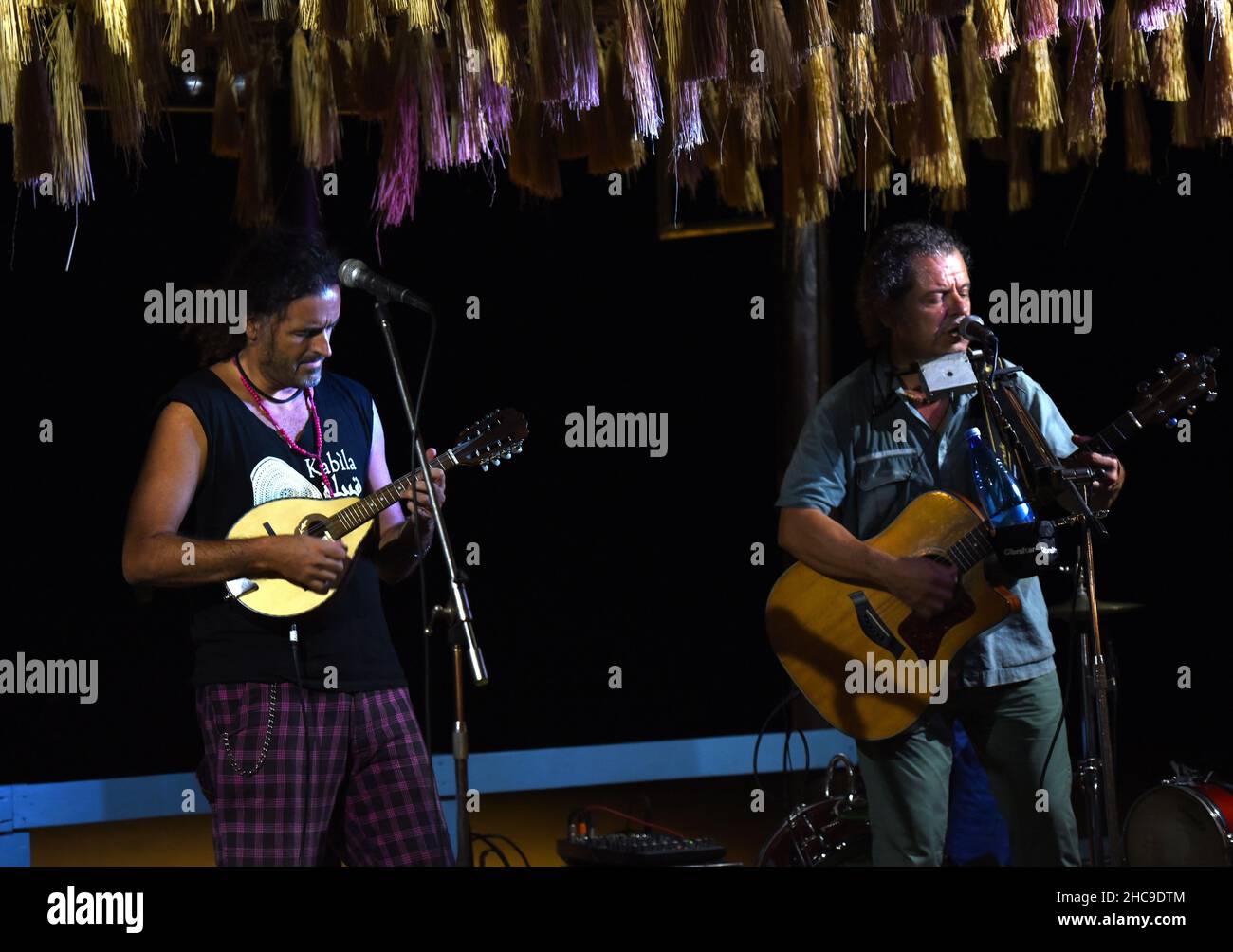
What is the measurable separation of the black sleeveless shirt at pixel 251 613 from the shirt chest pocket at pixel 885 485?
1.26 metres

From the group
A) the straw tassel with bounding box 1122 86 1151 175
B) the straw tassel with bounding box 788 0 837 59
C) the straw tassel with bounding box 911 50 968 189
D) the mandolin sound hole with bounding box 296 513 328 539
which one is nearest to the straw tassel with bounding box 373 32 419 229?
the mandolin sound hole with bounding box 296 513 328 539

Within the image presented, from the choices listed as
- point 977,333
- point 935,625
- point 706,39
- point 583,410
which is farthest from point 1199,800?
point 583,410

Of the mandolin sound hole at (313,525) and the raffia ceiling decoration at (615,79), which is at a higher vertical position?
the raffia ceiling decoration at (615,79)

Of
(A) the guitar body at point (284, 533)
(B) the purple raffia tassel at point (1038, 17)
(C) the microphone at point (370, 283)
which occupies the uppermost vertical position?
(B) the purple raffia tassel at point (1038, 17)

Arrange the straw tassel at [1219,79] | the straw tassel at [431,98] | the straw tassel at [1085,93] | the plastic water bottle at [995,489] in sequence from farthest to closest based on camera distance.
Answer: the straw tassel at [1085,93] < the straw tassel at [1219,79] < the straw tassel at [431,98] < the plastic water bottle at [995,489]

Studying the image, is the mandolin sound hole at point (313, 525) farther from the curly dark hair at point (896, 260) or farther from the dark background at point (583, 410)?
the dark background at point (583, 410)

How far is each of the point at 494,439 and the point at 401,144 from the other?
2.61 feet

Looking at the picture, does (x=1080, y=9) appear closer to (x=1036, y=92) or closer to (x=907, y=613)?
(x=1036, y=92)

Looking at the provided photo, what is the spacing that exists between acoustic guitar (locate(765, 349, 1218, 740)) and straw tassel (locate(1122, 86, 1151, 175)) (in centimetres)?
108

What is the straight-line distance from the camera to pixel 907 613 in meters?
4.17

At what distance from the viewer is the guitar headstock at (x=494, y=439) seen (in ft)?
13.5

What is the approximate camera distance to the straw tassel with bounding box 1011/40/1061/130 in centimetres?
452

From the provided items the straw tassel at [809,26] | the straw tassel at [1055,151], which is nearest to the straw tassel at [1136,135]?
the straw tassel at [1055,151]
